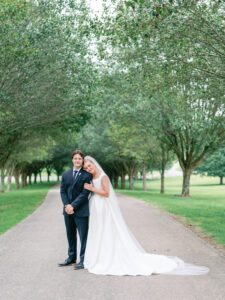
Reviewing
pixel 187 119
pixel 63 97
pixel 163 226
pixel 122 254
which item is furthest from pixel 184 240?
pixel 187 119

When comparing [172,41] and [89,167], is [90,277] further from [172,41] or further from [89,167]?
[172,41]

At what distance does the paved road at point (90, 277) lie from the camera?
16.3 ft

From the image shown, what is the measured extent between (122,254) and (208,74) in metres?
7.61

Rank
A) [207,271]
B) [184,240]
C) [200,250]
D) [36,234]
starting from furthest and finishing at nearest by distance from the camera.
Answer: [36,234] → [184,240] → [200,250] → [207,271]

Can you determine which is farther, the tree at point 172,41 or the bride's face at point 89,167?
the tree at point 172,41

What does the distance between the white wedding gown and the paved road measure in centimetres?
21

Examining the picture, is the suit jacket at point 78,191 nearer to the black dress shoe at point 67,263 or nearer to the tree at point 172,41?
the black dress shoe at point 67,263

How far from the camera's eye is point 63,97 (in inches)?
714

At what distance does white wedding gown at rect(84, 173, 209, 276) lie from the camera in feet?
20.2

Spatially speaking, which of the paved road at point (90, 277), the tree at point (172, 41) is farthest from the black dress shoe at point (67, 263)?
the tree at point (172, 41)

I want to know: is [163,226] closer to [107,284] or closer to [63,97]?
[107,284]

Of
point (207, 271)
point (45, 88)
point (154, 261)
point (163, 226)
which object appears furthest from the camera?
point (45, 88)

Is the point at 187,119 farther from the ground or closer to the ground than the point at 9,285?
farther from the ground

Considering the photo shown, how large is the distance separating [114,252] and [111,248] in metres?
0.08
